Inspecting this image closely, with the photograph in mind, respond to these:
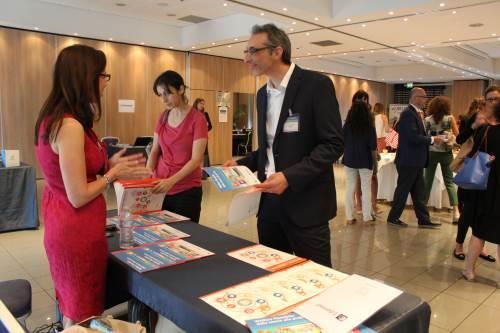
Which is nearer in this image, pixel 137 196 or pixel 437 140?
pixel 137 196

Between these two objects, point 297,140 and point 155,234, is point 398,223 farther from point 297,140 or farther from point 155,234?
point 155,234

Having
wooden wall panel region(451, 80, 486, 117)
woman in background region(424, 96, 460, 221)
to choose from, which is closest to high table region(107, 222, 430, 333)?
woman in background region(424, 96, 460, 221)

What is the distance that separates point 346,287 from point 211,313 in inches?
17.1

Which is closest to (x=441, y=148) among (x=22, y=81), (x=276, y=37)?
(x=276, y=37)

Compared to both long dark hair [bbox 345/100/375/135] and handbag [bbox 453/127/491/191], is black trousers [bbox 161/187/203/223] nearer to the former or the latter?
handbag [bbox 453/127/491/191]

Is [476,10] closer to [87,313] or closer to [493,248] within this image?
[493,248]

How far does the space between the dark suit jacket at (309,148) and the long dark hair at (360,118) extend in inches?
129

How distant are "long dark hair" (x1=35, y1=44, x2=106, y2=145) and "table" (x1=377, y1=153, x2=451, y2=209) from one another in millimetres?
5433

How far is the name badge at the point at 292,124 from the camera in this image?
5.77ft

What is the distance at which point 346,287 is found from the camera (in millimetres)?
1290

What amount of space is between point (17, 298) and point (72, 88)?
1.03 m

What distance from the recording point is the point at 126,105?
31.4 feet

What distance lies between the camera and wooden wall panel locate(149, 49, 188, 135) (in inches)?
390

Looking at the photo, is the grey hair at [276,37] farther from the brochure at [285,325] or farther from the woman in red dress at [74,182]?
the brochure at [285,325]
